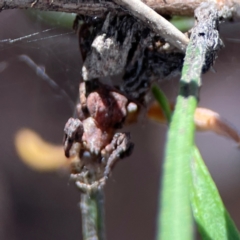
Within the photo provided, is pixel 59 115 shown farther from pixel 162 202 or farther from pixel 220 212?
pixel 162 202

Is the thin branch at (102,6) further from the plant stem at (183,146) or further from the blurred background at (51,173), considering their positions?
the blurred background at (51,173)

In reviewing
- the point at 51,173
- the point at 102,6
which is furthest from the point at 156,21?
the point at 51,173

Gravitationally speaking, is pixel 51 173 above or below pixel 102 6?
below

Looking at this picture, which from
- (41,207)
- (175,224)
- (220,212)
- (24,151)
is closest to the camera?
(175,224)

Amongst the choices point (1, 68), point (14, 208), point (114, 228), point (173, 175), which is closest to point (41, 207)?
point (14, 208)

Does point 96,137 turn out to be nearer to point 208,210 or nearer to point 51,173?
point 208,210

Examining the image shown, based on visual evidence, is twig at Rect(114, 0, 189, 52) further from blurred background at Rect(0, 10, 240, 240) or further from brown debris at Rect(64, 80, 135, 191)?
blurred background at Rect(0, 10, 240, 240)
